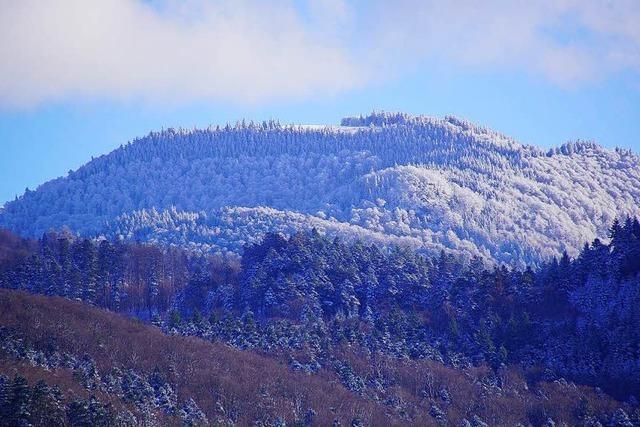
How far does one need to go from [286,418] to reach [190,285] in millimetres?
54303

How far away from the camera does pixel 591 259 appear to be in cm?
14462

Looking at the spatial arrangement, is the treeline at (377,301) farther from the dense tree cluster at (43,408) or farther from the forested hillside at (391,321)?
the dense tree cluster at (43,408)

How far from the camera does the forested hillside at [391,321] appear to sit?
391ft

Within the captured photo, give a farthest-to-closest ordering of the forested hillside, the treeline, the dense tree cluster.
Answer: the treeline
the forested hillside
the dense tree cluster

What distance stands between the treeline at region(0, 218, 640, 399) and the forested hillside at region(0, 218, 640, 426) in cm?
24

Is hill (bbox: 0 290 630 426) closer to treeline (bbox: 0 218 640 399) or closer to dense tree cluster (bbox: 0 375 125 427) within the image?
dense tree cluster (bbox: 0 375 125 427)

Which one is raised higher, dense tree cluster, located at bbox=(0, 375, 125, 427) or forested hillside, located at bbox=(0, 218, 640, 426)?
forested hillside, located at bbox=(0, 218, 640, 426)

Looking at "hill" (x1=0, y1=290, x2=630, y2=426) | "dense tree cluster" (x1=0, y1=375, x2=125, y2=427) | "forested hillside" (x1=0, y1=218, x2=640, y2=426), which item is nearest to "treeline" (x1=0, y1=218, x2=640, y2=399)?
"forested hillside" (x1=0, y1=218, x2=640, y2=426)

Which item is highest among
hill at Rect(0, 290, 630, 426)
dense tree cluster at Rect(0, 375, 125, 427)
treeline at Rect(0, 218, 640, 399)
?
treeline at Rect(0, 218, 640, 399)

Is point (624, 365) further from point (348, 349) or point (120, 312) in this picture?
point (120, 312)

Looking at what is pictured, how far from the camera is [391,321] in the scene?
469ft

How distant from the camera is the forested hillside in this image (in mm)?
119250

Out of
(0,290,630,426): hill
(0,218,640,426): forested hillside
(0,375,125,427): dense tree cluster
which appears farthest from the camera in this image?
(0,218,640,426): forested hillside

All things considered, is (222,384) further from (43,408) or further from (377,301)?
(377,301)
